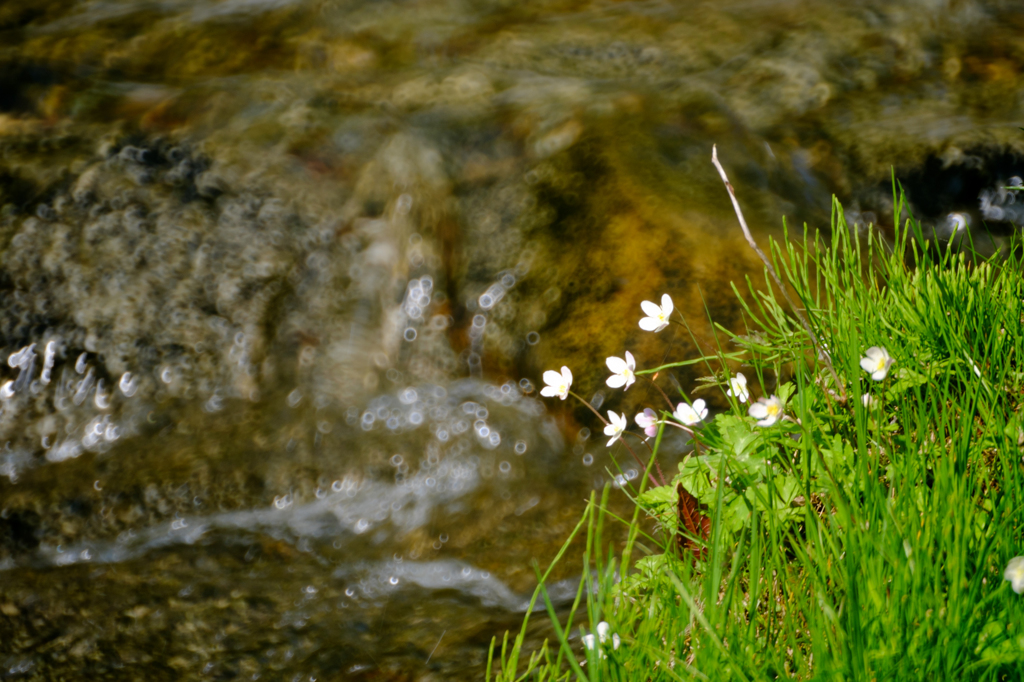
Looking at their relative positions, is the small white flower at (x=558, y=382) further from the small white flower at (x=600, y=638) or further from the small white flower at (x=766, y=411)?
the small white flower at (x=600, y=638)

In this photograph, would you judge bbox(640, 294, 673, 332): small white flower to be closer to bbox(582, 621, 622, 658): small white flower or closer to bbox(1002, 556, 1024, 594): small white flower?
bbox(582, 621, 622, 658): small white flower

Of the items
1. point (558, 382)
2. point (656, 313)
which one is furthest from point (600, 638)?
point (656, 313)

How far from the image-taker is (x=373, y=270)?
456 centimetres

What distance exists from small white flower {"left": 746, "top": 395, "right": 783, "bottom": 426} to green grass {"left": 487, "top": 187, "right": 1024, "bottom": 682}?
54mm

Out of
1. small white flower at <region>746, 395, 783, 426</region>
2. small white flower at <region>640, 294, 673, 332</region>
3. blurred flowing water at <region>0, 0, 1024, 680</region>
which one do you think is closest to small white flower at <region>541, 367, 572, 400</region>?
small white flower at <region>640, 294, 673, 332</region>

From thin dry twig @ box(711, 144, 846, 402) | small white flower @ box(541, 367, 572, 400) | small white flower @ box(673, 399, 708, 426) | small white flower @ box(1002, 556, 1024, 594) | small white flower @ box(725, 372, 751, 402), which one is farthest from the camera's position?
small white flower @ box(541, 367, 572, 400)

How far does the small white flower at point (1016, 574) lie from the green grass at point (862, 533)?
0.20 feet

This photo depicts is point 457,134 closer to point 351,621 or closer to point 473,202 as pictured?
point 473,202

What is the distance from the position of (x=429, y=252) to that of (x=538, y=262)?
0.79 m

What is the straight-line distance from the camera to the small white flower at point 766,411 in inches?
60.9

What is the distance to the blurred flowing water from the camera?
312cm

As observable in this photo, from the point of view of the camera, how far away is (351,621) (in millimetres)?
2875

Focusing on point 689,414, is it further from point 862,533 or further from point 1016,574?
point 1016,574

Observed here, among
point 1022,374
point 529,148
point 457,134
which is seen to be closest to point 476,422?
point 529,148
